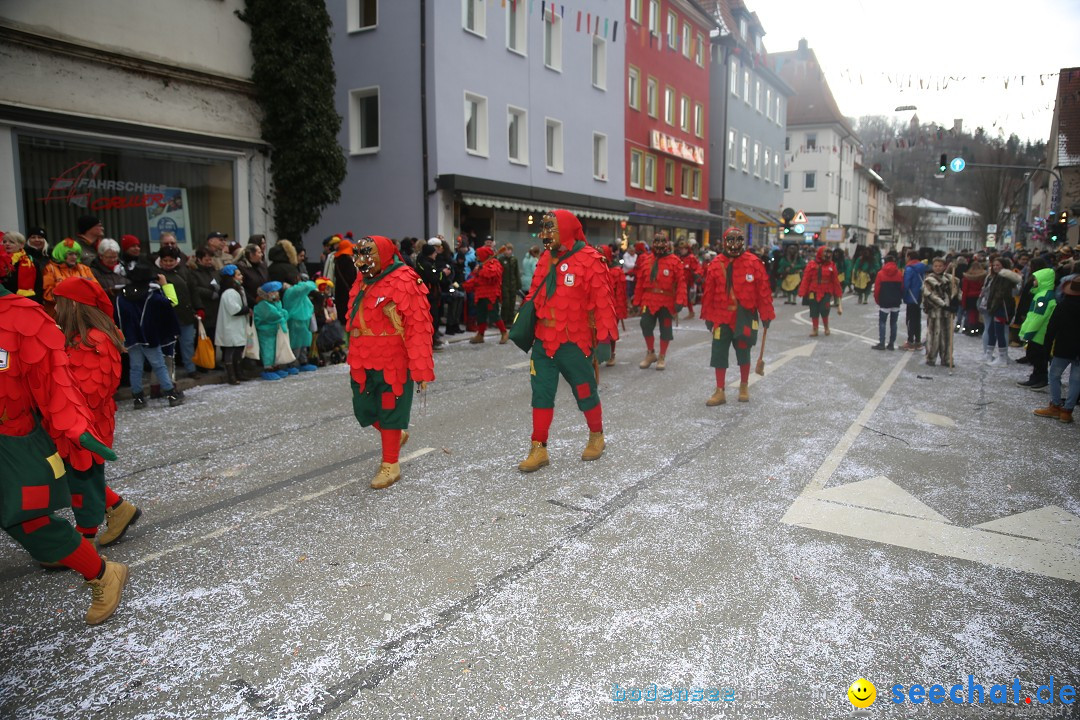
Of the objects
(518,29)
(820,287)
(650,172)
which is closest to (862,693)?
(820,287)

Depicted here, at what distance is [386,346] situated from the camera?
17.5 ft

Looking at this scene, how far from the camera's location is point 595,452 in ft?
19.8

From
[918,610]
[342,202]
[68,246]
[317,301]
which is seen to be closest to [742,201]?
[342,202]

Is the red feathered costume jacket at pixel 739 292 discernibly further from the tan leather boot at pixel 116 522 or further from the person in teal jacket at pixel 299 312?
the tan leather boot at pixel 116 522

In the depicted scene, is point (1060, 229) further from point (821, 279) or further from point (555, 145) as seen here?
point (555, 145)

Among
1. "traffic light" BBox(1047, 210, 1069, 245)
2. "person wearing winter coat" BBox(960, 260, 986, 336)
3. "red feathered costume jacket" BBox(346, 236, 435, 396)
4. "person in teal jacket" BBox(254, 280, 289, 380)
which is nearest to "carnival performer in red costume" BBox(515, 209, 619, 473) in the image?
"red feathered costume jacket" BBox(346, 236, 435, 396)

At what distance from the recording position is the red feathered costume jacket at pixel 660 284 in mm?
10695

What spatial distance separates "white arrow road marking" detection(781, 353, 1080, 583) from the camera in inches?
166

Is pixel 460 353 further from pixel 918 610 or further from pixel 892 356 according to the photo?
pixel 918 610

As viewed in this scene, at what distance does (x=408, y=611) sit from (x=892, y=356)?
37.6 ft

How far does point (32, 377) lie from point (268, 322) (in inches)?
273

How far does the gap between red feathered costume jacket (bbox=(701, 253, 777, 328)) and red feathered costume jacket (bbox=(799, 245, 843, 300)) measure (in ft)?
24.9

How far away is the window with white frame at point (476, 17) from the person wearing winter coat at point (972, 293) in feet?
45.7

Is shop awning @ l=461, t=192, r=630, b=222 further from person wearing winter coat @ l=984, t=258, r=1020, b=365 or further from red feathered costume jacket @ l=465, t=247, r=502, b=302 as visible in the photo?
person wearing winter coat @ l=984, t=258, r=1020, b=365
